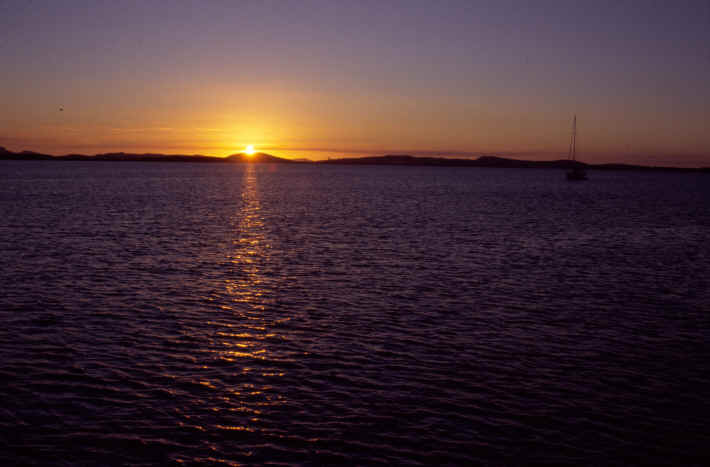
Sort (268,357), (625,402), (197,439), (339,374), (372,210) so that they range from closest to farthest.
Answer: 1. (197,439)
2. (625,402)
3. (339,374)
4. (268,357)
5. (372,210)

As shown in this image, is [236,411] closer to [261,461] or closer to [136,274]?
[261,461]

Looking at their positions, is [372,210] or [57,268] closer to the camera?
[57,268]

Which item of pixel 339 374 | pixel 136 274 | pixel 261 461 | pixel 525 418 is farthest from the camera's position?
pixel 136 274

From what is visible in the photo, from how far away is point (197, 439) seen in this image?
1346cm

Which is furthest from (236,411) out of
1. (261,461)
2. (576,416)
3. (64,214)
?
(64,214)

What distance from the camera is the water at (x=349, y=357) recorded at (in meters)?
13.5

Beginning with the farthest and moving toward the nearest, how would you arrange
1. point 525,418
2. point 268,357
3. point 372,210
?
point 372,210 → point 268,357 → point 525,418

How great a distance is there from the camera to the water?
1352 centimetres

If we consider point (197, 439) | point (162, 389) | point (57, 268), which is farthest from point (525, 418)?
point (57, 268)

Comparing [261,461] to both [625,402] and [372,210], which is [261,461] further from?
[372,210]

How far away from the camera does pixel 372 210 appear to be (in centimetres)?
8138

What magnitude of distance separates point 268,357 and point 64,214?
183ft

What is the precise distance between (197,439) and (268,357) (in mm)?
5545

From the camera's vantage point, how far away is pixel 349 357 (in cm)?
1897
